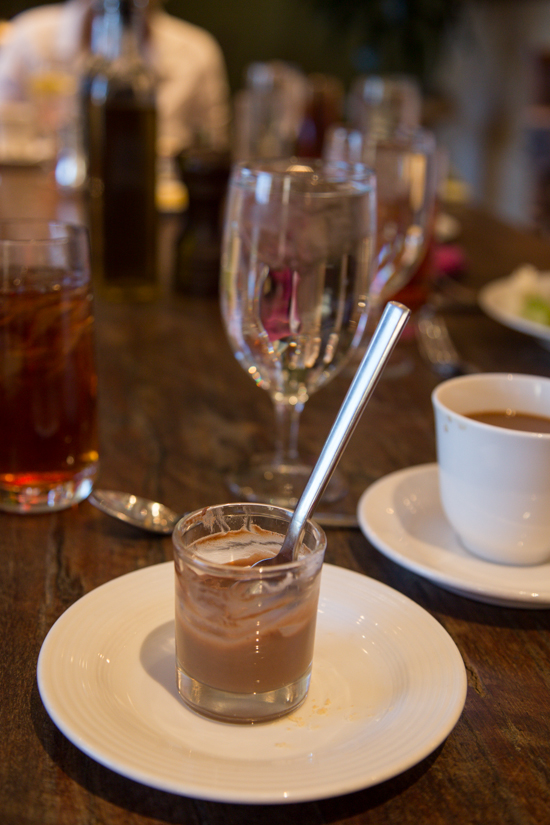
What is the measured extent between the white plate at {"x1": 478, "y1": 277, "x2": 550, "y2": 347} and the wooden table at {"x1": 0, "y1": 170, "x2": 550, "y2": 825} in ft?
0.12

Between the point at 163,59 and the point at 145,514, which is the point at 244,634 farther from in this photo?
the point at 163,59

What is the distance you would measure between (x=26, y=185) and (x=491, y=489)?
162 centimetres

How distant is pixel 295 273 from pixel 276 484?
18cm

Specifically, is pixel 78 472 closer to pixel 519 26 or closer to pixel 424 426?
pixel 424 426

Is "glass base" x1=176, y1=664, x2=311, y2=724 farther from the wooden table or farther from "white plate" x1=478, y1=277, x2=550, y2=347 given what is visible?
"white plate" x1=478, y1=277, x2=550, y2=347

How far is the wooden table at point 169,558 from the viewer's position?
1.22 feet

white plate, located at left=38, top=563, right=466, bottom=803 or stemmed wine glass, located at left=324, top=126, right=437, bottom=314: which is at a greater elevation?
stemmed wine glass, located at left=324, top=126, right=437, bottom=314

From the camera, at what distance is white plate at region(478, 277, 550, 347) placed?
1.08 metres

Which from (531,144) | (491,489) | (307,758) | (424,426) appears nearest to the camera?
(307,758)

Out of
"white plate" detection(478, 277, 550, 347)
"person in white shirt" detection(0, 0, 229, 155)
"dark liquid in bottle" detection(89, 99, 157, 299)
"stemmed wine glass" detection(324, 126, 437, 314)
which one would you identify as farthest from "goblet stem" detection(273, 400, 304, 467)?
"person in white shirt" detection(0, 0, 229, 155)

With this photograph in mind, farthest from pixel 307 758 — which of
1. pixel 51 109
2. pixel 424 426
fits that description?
pixel 51 109

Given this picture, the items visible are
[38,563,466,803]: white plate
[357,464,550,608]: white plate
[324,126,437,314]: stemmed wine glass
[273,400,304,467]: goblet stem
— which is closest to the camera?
[38,563,466,803]: white plate

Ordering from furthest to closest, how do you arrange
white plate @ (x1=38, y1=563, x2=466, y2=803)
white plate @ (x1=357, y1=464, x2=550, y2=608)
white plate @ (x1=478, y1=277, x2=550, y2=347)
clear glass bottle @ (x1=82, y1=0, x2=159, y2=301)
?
clear glass bottle @ (x1=82, y1=0, x2=159, y2=301)
white plate @ (x1=478, y1=277, x2=550, y2=347)
white plate @ (x1=357, y1=464, x2=550, y2=608)
white plate @ (x1=38, y1=563, x2=466, y2=803)

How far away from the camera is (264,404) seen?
0.91 m
